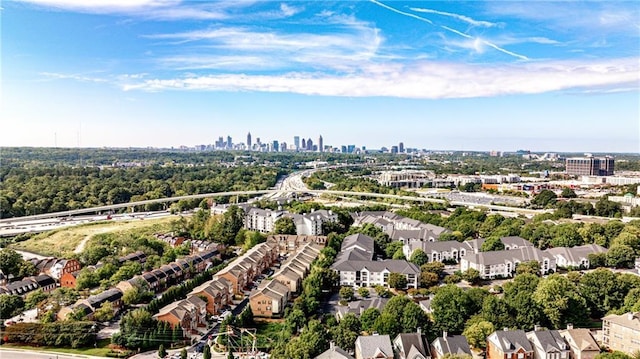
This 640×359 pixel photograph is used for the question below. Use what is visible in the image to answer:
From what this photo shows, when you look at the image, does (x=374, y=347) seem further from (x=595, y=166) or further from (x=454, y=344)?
(x=595, y=166)

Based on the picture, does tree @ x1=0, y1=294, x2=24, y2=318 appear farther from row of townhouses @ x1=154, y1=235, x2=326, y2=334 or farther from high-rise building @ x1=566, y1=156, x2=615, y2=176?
high-rise building @ x1=566, y1=156, x2=615, y2=176

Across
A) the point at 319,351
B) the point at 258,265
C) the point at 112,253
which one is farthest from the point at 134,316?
the point at 112,253

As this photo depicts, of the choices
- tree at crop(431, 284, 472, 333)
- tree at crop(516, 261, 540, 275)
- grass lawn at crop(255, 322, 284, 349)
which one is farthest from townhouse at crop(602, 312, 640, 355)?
grass lawn at crop(255, 322, 284, 349)

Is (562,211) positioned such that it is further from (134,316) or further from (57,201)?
(57,201)

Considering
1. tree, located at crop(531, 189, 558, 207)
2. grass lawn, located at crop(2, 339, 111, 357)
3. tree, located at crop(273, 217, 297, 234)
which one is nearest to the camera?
grass lawn, located at crop(2, 339, 111, 357)

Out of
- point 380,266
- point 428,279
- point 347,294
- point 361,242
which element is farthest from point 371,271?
point 361,242

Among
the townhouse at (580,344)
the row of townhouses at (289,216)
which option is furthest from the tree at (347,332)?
the row of townhouses at (289,216)

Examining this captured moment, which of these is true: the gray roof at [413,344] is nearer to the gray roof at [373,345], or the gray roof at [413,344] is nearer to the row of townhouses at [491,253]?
the gray roof at [373,345]
